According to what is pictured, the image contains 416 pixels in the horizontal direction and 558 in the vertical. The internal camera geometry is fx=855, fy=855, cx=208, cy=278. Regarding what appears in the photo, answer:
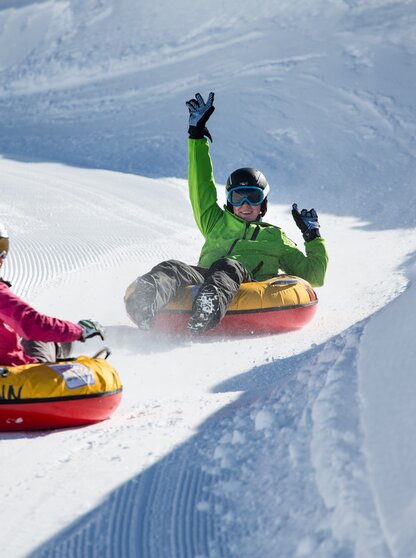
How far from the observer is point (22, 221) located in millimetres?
7438

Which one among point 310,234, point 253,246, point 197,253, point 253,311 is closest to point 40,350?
point 253,311

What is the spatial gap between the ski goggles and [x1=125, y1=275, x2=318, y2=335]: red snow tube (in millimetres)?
685

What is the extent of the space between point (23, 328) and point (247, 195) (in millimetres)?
2665

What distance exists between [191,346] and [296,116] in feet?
24.6

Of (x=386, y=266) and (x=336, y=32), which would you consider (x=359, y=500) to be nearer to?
(x=386, y=266)

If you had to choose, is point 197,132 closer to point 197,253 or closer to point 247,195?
point 247,195

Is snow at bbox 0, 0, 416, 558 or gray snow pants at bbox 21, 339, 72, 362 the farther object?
gray snow pants at bbox 21, 339, 72, 362

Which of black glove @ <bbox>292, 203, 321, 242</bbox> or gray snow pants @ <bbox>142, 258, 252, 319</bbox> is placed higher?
black glove @ <bbox>292, 203, 321, 242</bbox>

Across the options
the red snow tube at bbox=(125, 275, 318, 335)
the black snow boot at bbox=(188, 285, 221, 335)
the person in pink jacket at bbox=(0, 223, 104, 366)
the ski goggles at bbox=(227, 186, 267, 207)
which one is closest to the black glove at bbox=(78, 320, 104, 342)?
the person in pink jacket at bbox=(0, 223, 104, 366)

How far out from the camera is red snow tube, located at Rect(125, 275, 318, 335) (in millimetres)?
5023

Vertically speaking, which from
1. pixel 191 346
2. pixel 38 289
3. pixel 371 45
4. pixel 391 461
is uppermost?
pixel 371 45

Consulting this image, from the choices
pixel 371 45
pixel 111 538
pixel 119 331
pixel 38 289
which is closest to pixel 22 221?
pixel 38 289

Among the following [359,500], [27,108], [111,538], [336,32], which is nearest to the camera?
[359,500]

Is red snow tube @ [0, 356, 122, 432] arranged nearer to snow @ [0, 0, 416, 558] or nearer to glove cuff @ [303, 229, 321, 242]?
snow @ [0, 0, 416, 558]
